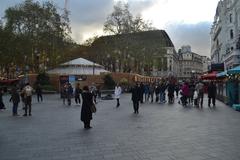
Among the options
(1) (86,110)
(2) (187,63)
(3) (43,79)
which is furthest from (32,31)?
(2) (187,63)

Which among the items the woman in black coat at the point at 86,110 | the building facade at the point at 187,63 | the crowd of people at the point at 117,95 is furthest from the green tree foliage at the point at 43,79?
the building facade at the point at 187,63

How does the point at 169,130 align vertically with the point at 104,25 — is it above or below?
below

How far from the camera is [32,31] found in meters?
61.3

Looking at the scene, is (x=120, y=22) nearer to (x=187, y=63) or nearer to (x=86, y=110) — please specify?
(x=86, y=110)

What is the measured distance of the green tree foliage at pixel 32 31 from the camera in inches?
2378

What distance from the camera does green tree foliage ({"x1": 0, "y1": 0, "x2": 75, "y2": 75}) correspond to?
60406 millimetres

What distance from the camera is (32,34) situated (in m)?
61.2

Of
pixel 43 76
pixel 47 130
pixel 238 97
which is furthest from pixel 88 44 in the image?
pixel 47 130

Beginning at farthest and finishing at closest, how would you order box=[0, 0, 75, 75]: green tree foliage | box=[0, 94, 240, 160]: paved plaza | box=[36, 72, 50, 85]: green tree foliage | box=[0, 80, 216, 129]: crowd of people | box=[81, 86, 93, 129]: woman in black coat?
1. box=[0, 0, 75, 75]: green tree foliage
2. box=[36, 72, 50, 85]: green tree foliage
3. box=[0, 80, 216, 129]: crowd of people
4. box=[81, 86, 93, 129]: woman in black coat
5. box=[0, 94, 240, 160]: paved plaza

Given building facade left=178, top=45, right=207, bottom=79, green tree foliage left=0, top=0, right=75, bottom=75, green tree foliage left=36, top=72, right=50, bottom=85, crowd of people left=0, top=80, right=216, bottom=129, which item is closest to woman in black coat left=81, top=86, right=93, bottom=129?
crowd of people left=0, top=80, right=216, bottom=129

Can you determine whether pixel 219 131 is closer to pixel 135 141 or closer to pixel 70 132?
pixel 135 141

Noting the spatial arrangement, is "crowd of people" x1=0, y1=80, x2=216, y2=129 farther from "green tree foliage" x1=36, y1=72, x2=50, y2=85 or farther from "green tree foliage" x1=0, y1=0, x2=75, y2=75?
"green tree foliage" x1=0, y1=0, x2=75, y2=75

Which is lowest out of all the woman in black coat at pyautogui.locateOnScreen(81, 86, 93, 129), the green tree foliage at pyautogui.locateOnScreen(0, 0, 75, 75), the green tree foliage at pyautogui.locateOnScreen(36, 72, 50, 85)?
the woman in black coat at pyautogui.locateOnScreen(81, 86, 93, 129)

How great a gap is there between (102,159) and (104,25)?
64760mm
